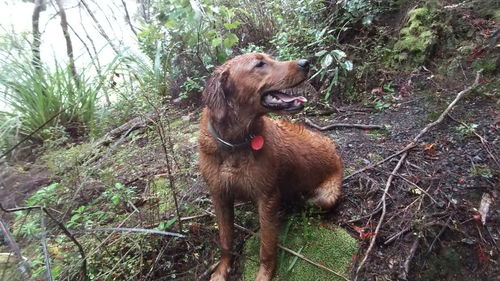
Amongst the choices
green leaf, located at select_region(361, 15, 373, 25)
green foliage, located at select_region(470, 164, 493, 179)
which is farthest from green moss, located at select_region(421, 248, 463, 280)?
green leaf, located at select_region(361, 15, 373, 25)

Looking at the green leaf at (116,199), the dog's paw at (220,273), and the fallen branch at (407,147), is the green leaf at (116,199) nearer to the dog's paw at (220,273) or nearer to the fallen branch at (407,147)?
the dog's paw at (220,273)

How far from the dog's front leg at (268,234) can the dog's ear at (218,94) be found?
0.67 metres

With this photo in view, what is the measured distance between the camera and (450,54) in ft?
14.4

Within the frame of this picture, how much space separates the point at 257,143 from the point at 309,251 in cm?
94

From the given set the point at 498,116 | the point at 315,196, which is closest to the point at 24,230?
the point at 315,196

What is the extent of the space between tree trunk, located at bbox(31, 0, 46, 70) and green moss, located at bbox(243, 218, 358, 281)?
419cm

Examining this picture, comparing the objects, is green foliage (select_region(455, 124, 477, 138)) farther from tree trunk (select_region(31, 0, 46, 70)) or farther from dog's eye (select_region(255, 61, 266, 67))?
tree trunk (select_region(31, 0, 46, 70))

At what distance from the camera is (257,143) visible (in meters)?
2.42

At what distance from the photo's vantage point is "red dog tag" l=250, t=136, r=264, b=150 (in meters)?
2.42

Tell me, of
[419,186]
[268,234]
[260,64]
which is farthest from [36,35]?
[419,186]

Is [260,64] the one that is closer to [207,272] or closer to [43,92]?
[207,272]

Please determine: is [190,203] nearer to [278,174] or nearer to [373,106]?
Result: [278,174]

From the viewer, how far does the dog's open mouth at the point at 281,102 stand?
7.77 ft

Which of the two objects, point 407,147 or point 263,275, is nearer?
point 263,275
